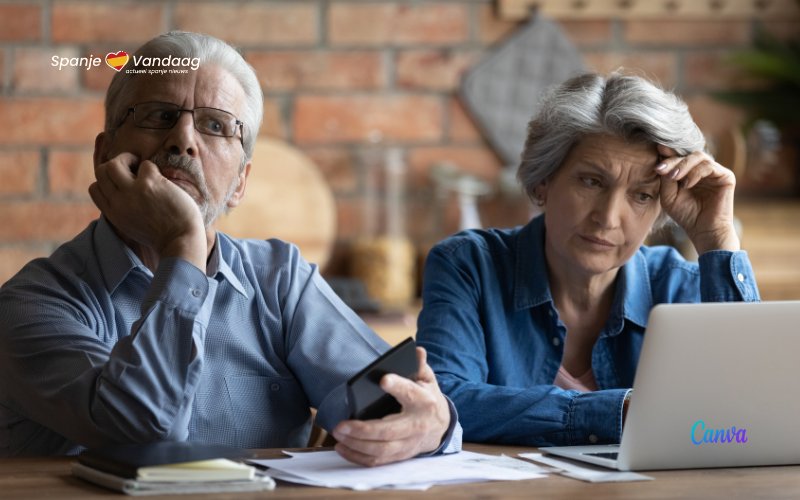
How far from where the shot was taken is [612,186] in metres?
1.83

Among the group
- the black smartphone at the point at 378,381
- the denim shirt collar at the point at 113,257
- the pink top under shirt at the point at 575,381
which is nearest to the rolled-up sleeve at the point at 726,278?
Result: the pink top under shirt at the point at 575,381

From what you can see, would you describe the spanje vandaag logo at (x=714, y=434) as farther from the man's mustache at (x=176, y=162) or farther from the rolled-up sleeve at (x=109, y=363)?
the man's mustache at (x=176, y=162)

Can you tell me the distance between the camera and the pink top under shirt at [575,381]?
1.88m

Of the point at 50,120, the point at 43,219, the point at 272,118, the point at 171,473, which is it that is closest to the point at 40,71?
the point at 50,120

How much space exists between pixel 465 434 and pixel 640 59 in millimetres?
1912

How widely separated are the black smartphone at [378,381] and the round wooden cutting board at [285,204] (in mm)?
1669

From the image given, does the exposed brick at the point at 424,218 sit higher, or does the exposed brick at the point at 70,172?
the exposed brick at the point at 70,172

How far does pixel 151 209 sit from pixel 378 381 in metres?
0.41

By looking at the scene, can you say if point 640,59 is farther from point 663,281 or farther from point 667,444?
point 667,444

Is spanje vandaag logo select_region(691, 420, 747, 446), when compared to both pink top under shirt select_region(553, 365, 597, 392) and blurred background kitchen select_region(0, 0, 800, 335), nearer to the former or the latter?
pink top under shirt select_region(553, 365, 597, 392)

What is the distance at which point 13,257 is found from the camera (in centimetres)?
293

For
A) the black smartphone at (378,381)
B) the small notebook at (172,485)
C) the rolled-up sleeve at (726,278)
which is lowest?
the small notebook at (172,485)

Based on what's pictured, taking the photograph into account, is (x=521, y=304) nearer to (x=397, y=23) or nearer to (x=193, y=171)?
(x=193, y=171)

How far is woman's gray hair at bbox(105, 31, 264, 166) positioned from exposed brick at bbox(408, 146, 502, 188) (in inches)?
56.9
